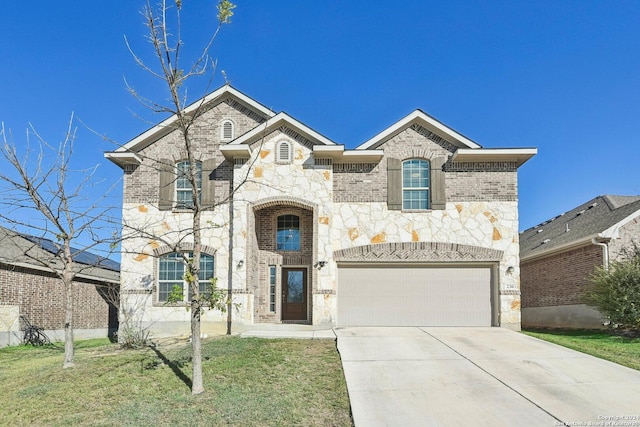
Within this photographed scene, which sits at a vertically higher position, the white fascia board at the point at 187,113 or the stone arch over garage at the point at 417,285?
the white fascia board at the point at 187,113

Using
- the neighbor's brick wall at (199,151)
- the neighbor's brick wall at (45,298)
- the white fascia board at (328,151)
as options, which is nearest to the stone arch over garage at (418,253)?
the white fascia board at (328,151)

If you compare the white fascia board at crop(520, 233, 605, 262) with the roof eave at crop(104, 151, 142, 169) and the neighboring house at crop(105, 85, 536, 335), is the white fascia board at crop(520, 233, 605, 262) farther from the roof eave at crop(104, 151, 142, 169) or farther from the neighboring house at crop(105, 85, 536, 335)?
the roof eave at crop(104, 151, 142, 169)

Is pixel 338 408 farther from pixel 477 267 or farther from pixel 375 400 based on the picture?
pixel 477 267

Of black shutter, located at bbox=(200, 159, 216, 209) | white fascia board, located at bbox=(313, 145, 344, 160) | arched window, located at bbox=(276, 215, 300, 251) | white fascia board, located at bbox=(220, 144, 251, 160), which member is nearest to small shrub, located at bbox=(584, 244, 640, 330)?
white fascia board, located at bbox=(313, 145, 344, 160)

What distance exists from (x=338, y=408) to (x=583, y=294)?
12.0 m

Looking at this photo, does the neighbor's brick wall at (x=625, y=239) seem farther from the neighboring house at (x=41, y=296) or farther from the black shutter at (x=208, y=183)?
the neighboring house at (x=41, y=296)

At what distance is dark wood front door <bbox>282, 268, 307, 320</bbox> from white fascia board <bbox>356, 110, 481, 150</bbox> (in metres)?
4.74

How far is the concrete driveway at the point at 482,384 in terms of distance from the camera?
766 centimetres

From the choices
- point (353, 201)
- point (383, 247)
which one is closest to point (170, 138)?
point (353, 201)

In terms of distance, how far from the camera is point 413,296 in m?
16.8

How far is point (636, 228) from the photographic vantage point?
1658 centimetres

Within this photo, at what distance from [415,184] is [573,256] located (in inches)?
248

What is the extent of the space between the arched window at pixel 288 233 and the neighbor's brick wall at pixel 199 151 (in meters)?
2.22

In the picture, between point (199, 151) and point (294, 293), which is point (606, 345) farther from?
point (199, 151)
